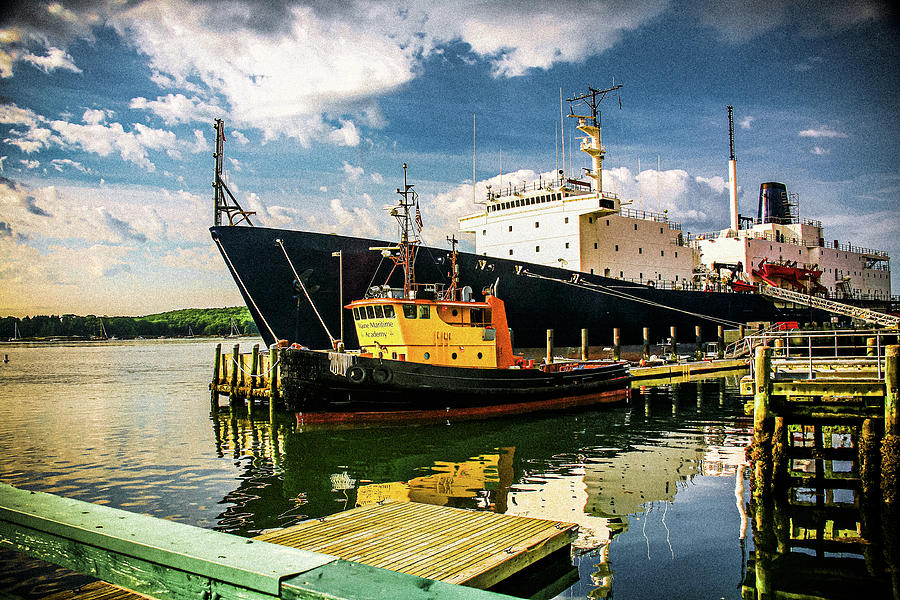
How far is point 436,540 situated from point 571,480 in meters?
5.11

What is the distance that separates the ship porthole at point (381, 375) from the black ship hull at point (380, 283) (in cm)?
567

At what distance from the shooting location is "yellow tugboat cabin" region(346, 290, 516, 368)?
49.5 ft

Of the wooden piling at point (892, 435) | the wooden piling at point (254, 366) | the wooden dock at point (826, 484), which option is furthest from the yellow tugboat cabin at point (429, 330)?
the wooden piling at point (892, 435)

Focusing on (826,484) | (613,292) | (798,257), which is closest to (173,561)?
(826,484)

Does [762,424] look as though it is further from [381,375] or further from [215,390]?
[215,390]

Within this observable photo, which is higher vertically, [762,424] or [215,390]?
[762,424]

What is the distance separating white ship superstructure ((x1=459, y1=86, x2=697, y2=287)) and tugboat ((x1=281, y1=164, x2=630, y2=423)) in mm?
13448

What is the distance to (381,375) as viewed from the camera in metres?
14.0

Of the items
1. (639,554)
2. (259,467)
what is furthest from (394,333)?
(639,554)

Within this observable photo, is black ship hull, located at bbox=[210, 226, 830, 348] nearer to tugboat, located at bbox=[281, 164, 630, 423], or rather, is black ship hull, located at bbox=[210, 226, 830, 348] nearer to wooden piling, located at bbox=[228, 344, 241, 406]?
wooden piling, located at bbox=[228, 344, 241, 406]

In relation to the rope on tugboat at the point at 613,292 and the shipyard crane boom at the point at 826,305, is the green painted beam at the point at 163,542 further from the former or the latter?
the shipyard crane boom at the point at 826,305

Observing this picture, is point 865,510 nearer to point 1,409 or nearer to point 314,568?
point 314,568

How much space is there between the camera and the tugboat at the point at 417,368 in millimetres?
14070

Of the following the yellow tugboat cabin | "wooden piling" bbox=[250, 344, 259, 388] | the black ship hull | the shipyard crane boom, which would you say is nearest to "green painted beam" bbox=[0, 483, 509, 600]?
the yellow tugboat cabin
